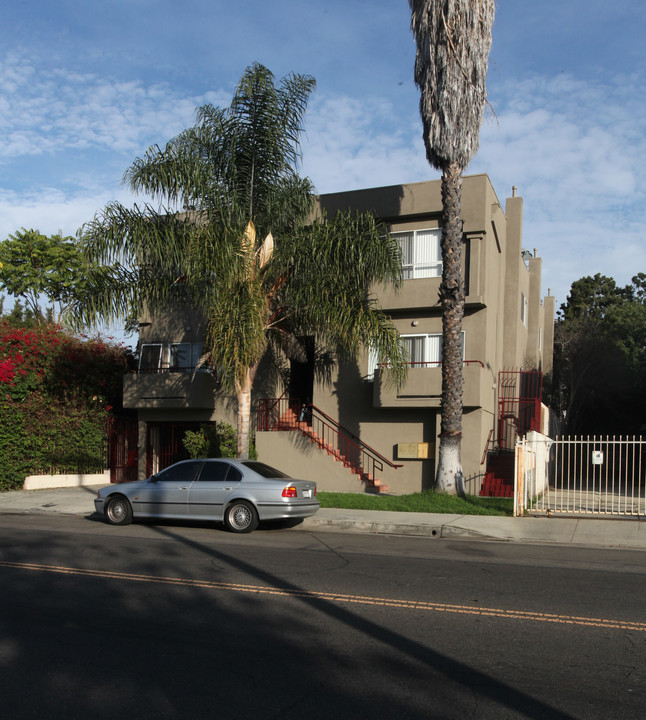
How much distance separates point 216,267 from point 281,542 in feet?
23.1

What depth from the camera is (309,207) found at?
1909cm

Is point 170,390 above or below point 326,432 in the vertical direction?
above

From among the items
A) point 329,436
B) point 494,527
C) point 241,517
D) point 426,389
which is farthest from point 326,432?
point 241,517

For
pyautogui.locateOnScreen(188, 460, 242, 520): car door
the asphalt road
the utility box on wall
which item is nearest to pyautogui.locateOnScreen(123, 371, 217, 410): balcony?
the utility box on wall

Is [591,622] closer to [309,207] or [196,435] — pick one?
[309,207]

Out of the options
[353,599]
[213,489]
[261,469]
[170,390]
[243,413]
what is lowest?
[353,599]

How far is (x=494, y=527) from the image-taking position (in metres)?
13.9

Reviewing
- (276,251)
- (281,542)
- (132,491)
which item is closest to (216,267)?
(276,251)

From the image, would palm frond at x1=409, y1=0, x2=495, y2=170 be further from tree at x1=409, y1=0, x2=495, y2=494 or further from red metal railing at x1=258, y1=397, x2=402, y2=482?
red metal railing at x1=258, y1=397, x2=402, y2=482

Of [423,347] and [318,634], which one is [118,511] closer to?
[318,634]

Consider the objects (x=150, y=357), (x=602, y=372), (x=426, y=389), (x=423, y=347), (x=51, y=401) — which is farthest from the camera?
(x=602, y=372)

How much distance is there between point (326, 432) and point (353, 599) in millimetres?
14284

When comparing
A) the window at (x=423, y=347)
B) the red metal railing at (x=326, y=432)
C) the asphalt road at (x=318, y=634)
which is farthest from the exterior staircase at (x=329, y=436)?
the asphalt road at (x=318, y=634)

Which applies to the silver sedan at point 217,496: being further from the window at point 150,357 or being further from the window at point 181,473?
the window at point 150,357
